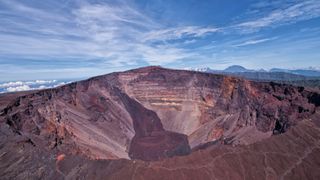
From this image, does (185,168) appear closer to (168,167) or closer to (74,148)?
(168,167)

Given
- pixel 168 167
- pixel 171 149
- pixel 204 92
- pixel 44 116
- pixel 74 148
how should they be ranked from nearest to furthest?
pixel 168 167
pixel 74 148
pixel 44 116
pixel 171 149
pixel 204 92

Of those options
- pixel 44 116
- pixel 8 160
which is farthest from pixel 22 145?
pixel 44 116

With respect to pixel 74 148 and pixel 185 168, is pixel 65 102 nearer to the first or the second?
pixel 74 148

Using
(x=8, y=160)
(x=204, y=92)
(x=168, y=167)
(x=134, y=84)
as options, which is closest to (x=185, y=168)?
(x=168, y=167)

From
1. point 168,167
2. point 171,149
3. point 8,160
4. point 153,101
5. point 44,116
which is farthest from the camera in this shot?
point 153,101

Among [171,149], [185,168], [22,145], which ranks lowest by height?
[171,149]

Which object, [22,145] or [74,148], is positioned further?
[74,148]

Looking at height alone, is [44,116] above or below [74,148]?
above
